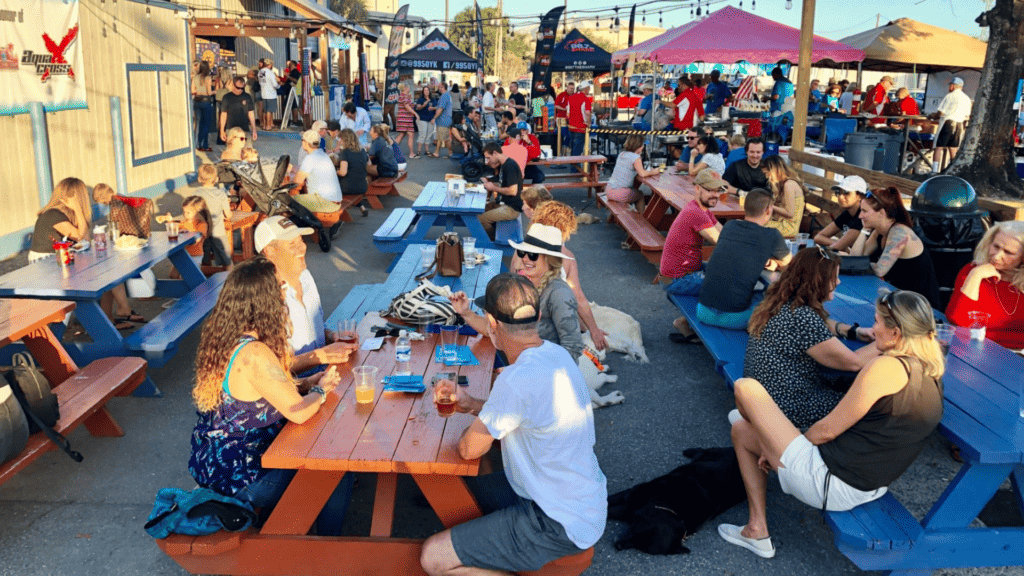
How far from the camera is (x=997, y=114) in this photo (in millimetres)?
10688

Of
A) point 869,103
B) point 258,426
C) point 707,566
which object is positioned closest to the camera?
point 258,426

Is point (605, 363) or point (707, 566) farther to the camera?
point (605, 363)

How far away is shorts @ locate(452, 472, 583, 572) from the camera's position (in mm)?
2898

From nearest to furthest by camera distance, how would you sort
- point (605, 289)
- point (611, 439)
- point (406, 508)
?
1. point (406, 508)
2. point (611, 439)
3. point (605, 289)

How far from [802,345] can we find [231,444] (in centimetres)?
265

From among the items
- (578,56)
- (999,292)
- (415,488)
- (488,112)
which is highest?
(578,56)

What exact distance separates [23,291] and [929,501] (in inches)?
212

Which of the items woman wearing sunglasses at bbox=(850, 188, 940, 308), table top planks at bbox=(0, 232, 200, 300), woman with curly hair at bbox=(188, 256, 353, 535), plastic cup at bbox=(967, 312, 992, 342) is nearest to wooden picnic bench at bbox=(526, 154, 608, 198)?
woman wearing sunglasses at bbox=(850, 188, 940, 308)

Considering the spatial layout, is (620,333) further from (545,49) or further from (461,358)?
(545,49)

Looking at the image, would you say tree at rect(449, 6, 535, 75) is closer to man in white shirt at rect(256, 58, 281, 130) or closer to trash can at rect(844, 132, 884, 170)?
man in white shirt at rect(256, 58, 281, 130)

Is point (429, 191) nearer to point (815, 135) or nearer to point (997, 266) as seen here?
point (997, 266)

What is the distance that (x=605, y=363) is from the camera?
5.91 meters

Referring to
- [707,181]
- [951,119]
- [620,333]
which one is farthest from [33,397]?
[951,119]

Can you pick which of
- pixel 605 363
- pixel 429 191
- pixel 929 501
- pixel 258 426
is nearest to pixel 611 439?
pixel 605 363
